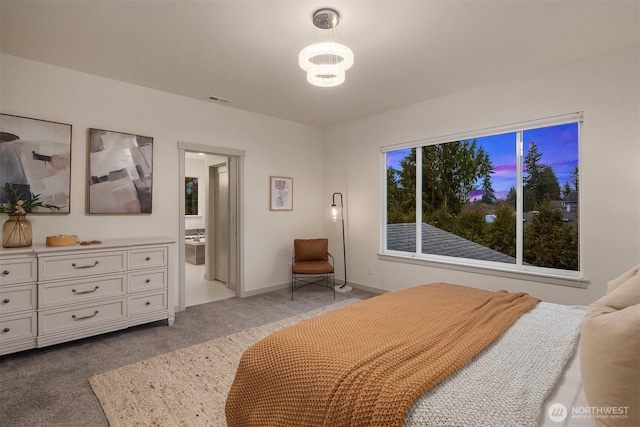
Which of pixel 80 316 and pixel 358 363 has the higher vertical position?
pixel 358 363

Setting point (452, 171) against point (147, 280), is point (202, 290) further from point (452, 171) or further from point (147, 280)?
point (452, 171)

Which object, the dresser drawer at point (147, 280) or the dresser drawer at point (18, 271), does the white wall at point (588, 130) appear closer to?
the dresser drawer at point (147, 280)

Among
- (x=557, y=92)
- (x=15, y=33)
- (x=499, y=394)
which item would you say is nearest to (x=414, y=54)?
(x=557, y=92)

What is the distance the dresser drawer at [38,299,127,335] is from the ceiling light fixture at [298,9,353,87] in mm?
2811

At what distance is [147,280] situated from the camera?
336cm

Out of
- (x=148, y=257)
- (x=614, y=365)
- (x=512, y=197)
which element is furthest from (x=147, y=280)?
(x=512, y=197)

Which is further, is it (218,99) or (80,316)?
(218,99)

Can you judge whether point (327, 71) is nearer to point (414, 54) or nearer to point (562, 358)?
point (414, 54)

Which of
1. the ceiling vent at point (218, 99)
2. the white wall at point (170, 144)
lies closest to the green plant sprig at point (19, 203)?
the white wall at point (170, 144)

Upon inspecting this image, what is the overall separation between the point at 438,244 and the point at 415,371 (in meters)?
3.40

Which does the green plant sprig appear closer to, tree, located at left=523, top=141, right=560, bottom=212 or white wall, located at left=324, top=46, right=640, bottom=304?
white wall, located at left=324, top=46, right=640, bottom=304

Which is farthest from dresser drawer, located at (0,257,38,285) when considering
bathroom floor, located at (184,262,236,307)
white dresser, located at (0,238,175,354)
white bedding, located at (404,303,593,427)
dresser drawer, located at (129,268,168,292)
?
white bedding, located at (404,303,593,427)

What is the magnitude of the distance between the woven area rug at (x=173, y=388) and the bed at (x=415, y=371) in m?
0.64

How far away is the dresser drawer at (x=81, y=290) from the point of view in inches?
111
